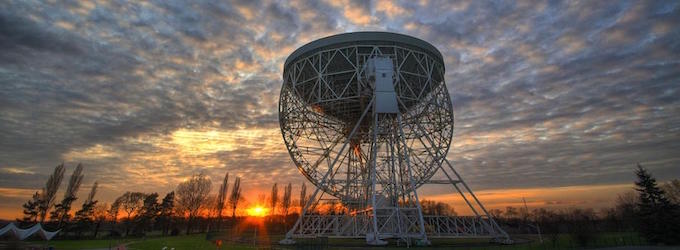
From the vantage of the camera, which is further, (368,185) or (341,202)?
(341,202)

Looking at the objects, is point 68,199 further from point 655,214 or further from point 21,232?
point 655,214

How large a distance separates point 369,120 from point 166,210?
38.4m

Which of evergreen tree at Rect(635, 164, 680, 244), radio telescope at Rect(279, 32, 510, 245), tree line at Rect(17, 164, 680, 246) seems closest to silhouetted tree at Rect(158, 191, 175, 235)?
tree line at Rect(17, 164, 680, 246)

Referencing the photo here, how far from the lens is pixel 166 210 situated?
48.2 meters

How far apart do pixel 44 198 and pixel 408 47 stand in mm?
48688

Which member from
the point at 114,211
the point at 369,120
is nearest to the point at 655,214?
the point at 369,120

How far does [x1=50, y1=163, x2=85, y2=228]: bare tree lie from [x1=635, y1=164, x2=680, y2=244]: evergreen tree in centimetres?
5466

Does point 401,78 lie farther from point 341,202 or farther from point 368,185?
point 341,202

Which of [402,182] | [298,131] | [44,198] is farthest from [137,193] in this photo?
[402,182]

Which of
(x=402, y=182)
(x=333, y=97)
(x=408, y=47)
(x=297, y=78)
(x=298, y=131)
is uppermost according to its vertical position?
(x=408, y=47)

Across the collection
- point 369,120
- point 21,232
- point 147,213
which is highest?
point 369,120

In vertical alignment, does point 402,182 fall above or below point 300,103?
below

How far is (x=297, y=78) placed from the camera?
22.3 m

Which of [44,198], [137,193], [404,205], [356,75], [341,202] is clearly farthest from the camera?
[137,193]
